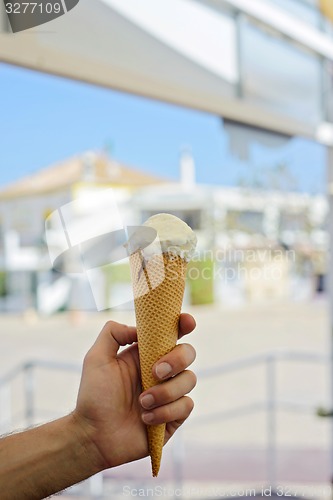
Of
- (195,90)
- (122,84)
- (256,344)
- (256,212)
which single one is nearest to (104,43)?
(122,84)

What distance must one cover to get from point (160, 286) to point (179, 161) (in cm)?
91

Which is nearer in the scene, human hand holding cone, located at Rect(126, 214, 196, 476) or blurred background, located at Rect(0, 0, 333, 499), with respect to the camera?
human hand holding cone, located at Rect(126, 214, 196, 476)

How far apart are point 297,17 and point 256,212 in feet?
3.52

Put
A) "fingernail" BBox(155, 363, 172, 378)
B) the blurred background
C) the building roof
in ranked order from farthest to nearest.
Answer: the building roof, the blurred background, "fingernail" BBox(155, 363, 172, 378)

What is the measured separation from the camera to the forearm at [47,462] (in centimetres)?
48

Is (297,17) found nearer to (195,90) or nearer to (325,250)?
(195,90)

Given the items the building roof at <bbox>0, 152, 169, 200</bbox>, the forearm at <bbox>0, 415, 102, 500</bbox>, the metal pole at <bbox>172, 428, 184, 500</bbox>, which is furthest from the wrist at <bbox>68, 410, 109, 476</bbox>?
the metal pole at <bbox>172, 428, 184, 500</bbox>

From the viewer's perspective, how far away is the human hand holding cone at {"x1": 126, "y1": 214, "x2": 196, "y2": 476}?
430mm

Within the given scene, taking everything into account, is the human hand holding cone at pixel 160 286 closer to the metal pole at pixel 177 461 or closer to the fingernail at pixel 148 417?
the fingernail at pixel 148 417

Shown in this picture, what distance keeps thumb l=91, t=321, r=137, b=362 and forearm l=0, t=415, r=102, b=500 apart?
54mm

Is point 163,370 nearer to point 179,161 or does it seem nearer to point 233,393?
point 179,161

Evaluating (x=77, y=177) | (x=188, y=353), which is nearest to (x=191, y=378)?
(x=188, y=353)

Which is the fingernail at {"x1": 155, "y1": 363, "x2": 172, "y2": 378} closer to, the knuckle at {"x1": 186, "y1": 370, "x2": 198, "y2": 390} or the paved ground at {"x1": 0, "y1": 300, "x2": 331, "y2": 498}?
the knuckle at {"x1": 186, "y1": 370, "x2": 198, "y2": 390}

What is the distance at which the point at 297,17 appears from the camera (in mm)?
1687
